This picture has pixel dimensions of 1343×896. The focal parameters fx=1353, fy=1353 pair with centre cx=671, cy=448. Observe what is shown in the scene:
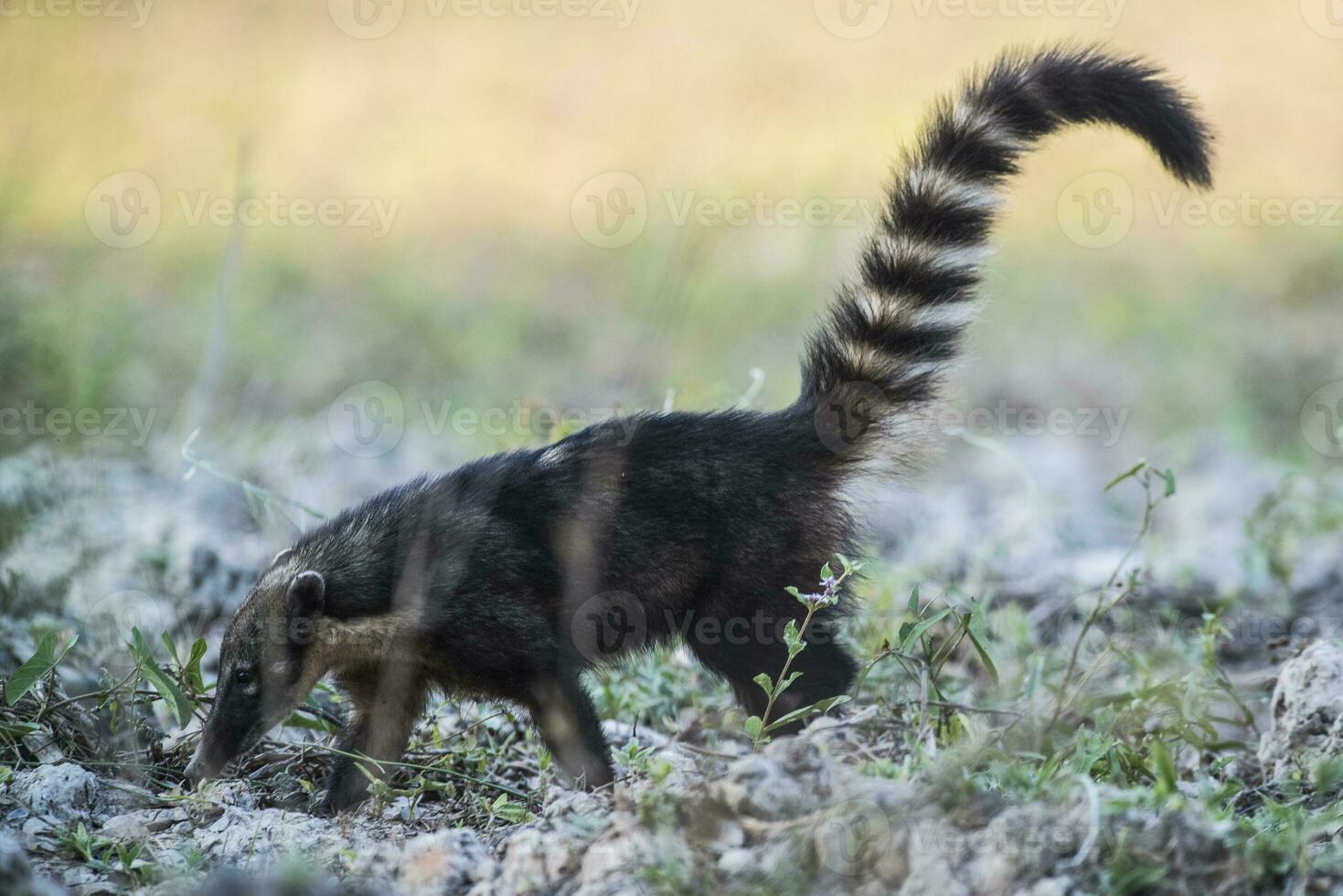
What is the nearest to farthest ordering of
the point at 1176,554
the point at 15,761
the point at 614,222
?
the point at 15,761 → the point at 1176,554 → the point at 614,222

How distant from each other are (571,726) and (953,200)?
249cm

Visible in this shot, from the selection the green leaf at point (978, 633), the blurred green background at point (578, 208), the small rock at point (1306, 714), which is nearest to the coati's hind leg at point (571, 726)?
the green leaf at point (978, 633)

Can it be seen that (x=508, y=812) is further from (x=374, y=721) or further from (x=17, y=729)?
(x=17, y=729)

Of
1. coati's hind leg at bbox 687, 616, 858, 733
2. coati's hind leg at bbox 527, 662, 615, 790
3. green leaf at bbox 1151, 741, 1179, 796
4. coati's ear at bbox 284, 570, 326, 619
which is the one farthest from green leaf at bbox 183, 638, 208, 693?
green leaf at bbox 1151, 741, 1179, 796

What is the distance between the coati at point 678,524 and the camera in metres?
5.04

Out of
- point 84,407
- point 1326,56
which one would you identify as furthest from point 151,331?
point 1326,56

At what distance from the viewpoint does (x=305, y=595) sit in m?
5.00

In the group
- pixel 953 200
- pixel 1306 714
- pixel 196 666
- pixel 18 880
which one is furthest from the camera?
pixel 953 200

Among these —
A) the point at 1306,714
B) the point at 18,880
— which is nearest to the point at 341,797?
the point at 18,880

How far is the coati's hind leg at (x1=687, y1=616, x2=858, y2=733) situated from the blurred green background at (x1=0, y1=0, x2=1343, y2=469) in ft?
7.91

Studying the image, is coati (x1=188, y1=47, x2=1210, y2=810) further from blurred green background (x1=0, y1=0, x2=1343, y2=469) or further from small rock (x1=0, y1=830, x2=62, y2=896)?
blurred green background (x1=0, y1=0, x2=1343, y2=469)

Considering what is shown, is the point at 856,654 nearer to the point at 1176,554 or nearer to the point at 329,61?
the point at 1176,554

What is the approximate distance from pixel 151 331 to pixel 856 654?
7.16 m

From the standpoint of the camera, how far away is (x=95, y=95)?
1352cm
